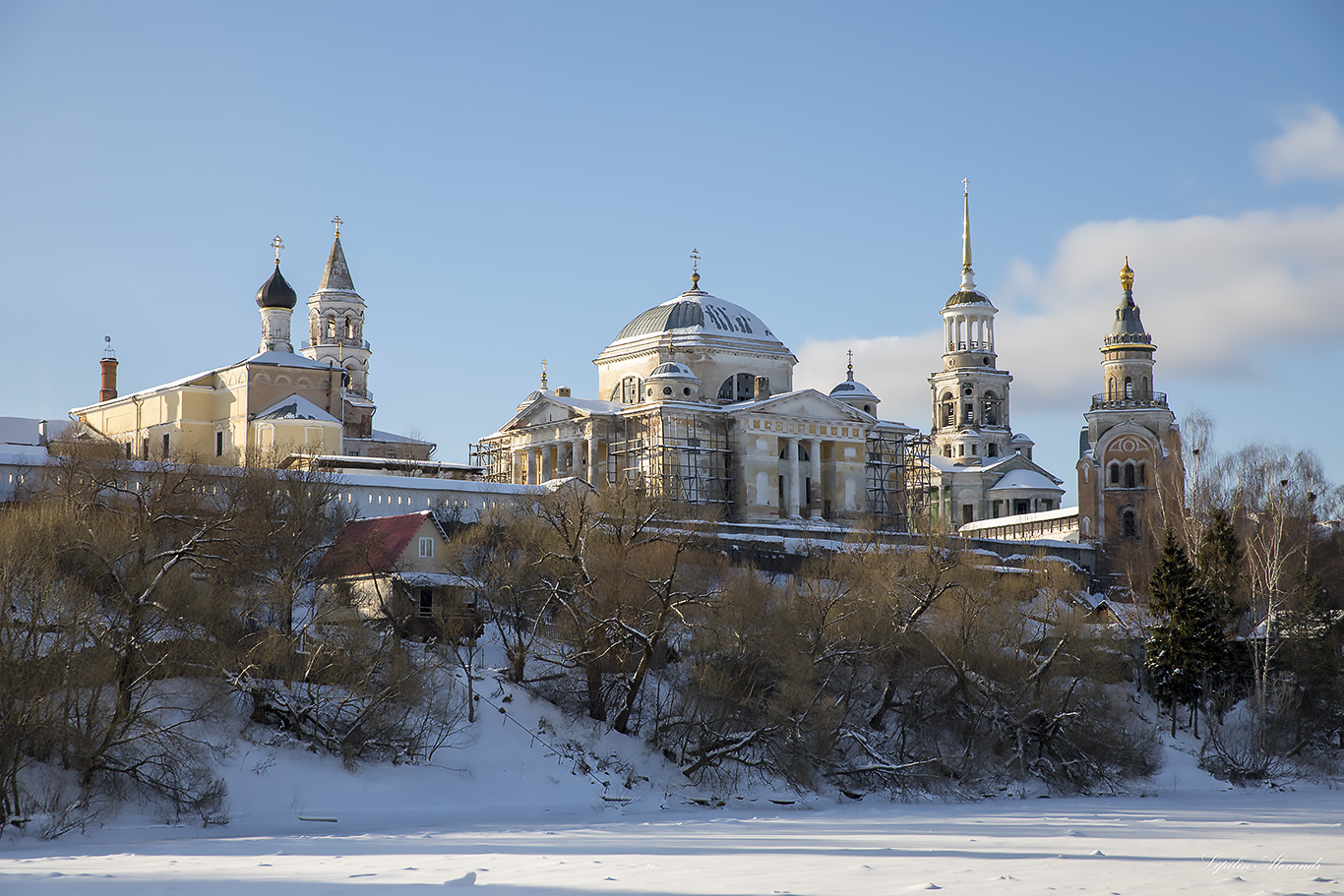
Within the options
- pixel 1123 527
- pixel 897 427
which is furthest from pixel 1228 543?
pixel 897 427

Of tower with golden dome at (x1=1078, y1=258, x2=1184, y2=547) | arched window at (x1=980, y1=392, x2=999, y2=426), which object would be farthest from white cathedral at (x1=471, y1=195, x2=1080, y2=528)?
arched window at (x1=980, y1=392, x2=999, y2=426)

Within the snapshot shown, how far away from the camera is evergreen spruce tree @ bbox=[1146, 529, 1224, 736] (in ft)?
128

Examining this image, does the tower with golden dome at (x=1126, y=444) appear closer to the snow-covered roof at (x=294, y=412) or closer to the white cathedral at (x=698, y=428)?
the white cathedral at (x=698, y=428)

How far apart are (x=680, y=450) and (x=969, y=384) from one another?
1283 inches

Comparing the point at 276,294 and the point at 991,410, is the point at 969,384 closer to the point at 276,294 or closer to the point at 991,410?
the point at 991,410

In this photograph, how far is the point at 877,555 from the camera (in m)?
40.1

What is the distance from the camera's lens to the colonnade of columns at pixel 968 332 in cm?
8794

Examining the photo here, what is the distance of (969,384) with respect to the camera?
3435 inches

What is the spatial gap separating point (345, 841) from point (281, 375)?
3302cm

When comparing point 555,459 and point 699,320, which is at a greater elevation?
point 699,320

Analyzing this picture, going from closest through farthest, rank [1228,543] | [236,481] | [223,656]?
[223,656], [236,481], [1228,543]

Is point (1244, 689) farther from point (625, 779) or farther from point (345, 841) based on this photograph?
point (345, 841)

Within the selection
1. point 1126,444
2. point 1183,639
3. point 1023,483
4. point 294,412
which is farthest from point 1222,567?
point 1023,483

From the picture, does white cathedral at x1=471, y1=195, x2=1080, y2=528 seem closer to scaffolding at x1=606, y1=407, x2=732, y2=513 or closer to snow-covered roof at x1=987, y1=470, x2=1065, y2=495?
scaffolding at x1=606, y1=407, x2=732, y2=513
